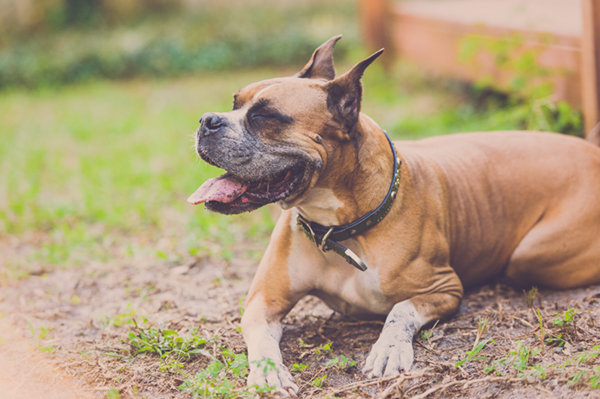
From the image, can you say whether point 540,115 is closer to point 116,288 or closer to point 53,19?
point 116,288

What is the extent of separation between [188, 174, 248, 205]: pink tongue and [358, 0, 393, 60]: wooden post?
26.3ft

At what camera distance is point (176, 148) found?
6.98m

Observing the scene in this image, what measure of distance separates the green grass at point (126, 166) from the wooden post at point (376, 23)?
1.20 feet

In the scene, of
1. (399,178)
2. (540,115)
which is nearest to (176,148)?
(540,115)

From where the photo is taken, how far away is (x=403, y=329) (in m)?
2.71

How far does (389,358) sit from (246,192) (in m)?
1.00

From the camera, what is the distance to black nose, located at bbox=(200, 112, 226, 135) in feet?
8.81

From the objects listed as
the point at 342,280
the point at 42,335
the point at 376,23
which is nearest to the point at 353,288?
the point at 342,280

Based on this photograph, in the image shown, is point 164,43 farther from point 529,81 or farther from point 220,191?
point 220,191

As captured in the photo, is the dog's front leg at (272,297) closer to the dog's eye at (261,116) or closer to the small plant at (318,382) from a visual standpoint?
the small plant at (318,382)

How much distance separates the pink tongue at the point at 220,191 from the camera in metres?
2.72

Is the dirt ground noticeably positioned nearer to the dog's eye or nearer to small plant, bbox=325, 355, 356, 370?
small plant, bbox=325, 355, 356, 370

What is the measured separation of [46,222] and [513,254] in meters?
3.97

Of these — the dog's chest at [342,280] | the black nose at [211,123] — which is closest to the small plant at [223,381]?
A: the dog's chest at [342,280]
